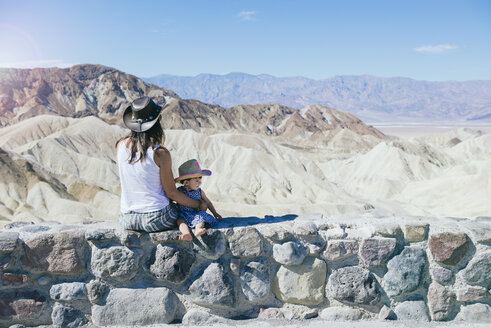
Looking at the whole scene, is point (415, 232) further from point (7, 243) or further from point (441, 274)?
point (7, 243)

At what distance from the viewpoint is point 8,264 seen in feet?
12.3

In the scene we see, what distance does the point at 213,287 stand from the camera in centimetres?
388

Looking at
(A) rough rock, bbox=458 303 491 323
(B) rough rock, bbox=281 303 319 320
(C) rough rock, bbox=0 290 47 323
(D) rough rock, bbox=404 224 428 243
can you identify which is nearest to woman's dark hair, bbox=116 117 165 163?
(C) rough rock, bbox=0 290 47 323

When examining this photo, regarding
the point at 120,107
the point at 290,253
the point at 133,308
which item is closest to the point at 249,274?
the point at 290,253

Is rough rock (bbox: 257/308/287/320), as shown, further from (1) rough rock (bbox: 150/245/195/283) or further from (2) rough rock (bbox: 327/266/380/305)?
(1) rough rock (bbox: 150/245/195/283)

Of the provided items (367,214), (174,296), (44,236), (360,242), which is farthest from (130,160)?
(367,214)

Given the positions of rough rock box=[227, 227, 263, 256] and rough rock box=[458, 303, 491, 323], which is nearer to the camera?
rough rock box=[227, 227, 263, 256]

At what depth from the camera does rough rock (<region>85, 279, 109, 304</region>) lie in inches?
151

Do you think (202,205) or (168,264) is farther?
(202,205)

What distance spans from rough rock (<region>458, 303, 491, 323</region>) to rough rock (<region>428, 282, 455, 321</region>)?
143 millimetres

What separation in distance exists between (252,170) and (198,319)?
47740 millimetres

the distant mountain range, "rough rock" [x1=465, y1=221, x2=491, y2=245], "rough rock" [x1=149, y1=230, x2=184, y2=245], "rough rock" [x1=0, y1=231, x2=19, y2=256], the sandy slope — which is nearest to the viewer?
"rough rock" [x1=0, y1=231, x2=19, y2=256]

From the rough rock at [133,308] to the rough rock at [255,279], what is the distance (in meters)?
0.74

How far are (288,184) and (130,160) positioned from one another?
4615cm
